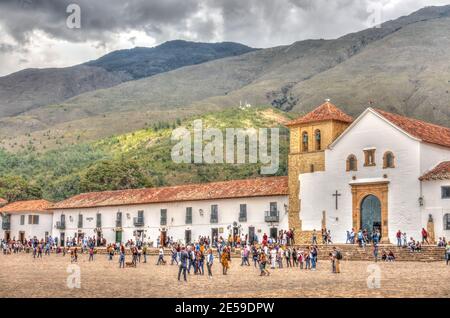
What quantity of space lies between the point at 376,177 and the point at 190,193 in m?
15.8

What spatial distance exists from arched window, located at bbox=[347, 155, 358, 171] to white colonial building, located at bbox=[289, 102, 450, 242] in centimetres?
6

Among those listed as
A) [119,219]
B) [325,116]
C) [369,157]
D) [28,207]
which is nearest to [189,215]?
[119,219]

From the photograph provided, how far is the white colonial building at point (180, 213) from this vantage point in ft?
164

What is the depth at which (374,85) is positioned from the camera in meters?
158

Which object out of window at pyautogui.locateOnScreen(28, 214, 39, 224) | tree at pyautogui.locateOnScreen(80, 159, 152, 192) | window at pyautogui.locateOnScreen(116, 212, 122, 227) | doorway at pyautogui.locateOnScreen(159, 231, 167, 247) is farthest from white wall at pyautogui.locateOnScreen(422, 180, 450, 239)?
tree at pyautogui.locateOnScreen(80, 159, 152, 192)

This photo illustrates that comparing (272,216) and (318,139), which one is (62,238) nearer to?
(272,216)

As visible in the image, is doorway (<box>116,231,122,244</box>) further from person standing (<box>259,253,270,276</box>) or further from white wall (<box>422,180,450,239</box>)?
person standing (<box>259,253,270,276</box>)

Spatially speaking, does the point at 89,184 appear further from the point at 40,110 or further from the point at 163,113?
the point at 40,110

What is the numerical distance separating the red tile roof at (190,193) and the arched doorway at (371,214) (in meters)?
6.06

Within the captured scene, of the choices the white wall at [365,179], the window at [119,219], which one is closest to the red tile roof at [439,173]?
the white wall at [365,179]

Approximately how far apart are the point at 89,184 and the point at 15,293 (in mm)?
53474
